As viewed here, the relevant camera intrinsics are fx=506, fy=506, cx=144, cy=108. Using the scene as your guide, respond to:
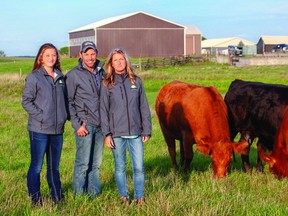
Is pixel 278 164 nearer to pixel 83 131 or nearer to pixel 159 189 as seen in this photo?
pixel 159 189

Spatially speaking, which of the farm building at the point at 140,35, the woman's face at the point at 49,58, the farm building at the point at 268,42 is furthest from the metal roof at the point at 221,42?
the woman's face at the point at 49,58

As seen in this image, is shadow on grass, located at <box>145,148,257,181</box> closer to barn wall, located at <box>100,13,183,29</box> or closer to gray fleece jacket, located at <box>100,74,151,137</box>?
gray fleece jacket, located at <box>100,74,151,137</box>

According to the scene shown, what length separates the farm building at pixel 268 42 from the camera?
317 feet

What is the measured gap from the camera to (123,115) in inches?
241

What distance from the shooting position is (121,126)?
6.11 m

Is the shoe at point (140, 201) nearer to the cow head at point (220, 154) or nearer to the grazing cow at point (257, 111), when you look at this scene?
the cow head at point (220, 154)

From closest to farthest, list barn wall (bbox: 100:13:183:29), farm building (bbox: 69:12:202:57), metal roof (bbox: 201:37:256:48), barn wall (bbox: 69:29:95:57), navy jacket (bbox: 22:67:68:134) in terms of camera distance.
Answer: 1. navy jacket (bbox: 22:67:68:134)
2. farm building (bbox: 69:12:202:57)
3. barn wall (bbox: 100:13:183:29)
4. barn wall (bbox: 69:29:95:57)
5. metal roof (bbox: 201:37:256:48)

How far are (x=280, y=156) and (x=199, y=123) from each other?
1429mm

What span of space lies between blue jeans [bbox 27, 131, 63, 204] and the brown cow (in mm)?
3585

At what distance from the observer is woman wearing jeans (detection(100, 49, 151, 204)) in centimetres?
611

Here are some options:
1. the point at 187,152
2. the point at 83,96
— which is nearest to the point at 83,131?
the point at 83,96

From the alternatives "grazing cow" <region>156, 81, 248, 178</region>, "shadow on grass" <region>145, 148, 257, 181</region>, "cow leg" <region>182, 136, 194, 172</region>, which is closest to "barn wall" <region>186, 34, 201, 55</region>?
"shadow on grass" <region>145, 148, 257, 181</region>

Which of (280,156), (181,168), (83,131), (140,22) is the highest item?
(140,22)

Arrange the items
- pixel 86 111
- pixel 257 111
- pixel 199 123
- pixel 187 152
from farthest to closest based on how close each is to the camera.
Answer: pixel 257 111 → pixel 187 152 → pixel 199 123 → pixel 86 111
